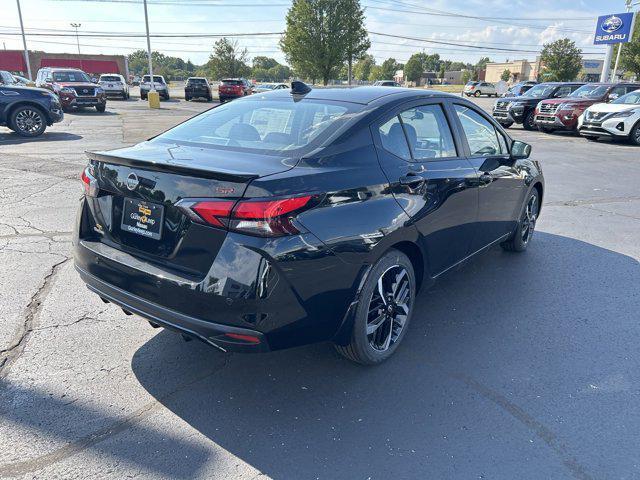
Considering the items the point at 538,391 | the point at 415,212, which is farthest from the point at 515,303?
the point at 415,212

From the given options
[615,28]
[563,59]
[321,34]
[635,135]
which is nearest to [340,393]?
[635,135]

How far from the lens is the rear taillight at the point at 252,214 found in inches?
91.7

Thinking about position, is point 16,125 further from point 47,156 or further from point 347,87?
point 347,87

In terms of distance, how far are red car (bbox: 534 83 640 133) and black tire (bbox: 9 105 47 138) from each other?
16.5 m

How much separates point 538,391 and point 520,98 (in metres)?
19.2

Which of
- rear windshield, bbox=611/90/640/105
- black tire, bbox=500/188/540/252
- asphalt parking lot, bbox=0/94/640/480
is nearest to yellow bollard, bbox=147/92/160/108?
rear windshield, bbox=611/90/640/105

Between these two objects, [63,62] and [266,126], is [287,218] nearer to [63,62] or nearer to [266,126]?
[266,126]

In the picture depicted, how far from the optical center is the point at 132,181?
2.67 m

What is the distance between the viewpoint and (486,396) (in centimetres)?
290

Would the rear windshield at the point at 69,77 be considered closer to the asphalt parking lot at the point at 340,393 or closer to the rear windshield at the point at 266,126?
the asphalt parking lot at the point at 340,393

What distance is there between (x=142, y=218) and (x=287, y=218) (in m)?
0.85

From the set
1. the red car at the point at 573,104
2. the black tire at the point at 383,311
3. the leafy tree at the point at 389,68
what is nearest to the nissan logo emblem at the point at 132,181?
the black tire at the point at 383,311

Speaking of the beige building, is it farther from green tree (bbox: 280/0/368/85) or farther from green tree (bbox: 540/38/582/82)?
green tree (bbox: 280/0/368/85)

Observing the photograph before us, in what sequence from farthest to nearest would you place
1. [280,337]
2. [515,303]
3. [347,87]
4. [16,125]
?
1. [16,125]
2. [515,303]
3. [347,87]
4. [280,337]
